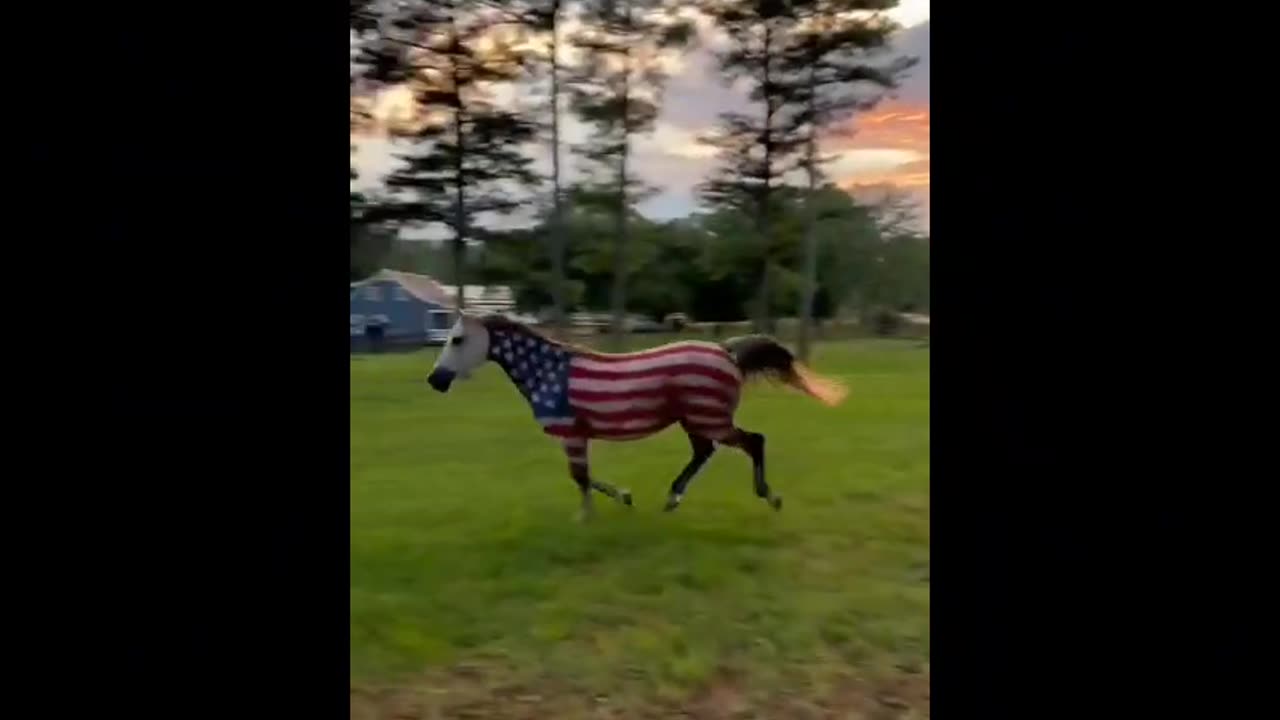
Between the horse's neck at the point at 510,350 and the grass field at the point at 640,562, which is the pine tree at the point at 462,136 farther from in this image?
the grass field at the point at 640,562

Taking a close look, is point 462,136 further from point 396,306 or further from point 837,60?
point 837,60

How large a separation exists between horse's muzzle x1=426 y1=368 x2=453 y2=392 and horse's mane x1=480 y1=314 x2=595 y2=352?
91 mm

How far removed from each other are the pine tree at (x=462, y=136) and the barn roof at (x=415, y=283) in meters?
0.04

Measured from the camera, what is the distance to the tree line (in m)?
1.46

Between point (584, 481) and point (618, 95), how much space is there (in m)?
0.58

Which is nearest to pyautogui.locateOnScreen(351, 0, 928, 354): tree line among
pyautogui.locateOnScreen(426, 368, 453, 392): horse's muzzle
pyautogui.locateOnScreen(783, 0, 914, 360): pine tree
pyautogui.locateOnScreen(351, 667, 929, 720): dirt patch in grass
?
pyautogui.locateOnScreen(783, 0, 914, 360): pine tree

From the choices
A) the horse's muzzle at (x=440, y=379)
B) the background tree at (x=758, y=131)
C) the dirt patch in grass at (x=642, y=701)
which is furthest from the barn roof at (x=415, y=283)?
the dirt patch in grass at (x=642, y=701)

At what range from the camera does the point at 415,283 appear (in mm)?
1456

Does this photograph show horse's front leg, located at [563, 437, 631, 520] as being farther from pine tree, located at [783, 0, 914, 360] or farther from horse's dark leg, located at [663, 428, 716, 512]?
pine tree, located at [783, 0, 914, 360]

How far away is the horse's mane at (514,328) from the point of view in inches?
57.7

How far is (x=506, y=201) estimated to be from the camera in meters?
1.48
